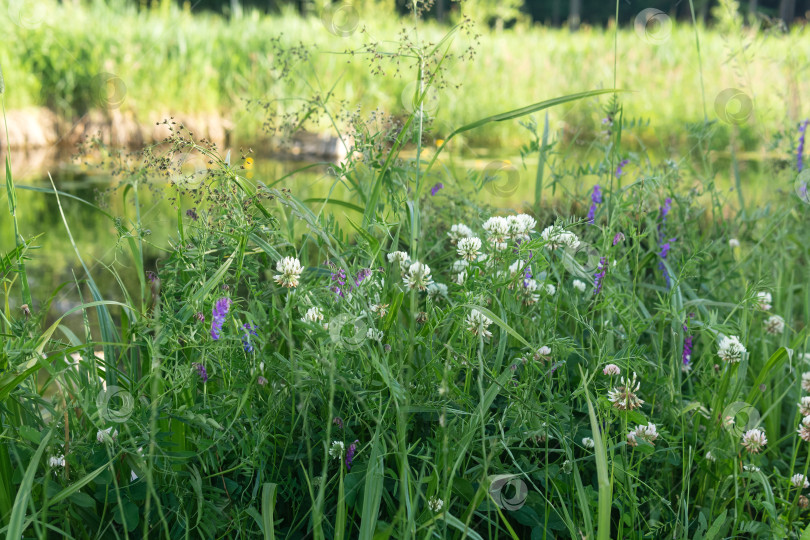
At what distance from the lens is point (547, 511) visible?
1.06 m

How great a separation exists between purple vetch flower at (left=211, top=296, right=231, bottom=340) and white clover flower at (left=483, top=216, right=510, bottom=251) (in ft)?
1.47

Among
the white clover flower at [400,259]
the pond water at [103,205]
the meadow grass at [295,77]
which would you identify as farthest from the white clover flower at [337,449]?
the meadow grass at [295,77]

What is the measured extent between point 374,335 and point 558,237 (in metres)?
0.39

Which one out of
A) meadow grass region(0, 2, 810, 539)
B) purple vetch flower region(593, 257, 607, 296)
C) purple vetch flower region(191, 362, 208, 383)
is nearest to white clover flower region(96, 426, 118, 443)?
meadow grass region(0, 2, 810, 539)

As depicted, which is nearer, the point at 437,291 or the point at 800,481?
the point at 800,481

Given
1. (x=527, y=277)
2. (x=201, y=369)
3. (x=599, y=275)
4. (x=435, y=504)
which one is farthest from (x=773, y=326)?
(x=201, y=369)

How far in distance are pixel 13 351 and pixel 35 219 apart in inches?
126

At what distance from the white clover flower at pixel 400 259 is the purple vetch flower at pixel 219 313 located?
0.31 meters

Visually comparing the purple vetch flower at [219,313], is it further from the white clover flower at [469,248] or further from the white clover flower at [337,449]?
the white clover flower at [469,248]

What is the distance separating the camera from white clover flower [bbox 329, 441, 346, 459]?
104cm

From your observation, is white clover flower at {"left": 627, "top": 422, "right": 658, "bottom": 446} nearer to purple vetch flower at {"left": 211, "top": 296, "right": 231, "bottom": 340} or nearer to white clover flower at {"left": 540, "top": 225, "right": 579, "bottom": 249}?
white clover flower at {"left": 540, "top": 225, "right": 579, "bottom": 249}

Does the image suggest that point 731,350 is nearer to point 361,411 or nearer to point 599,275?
point 599,275

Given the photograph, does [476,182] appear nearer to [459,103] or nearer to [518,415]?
[518,415]

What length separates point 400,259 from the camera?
4.10 feet
